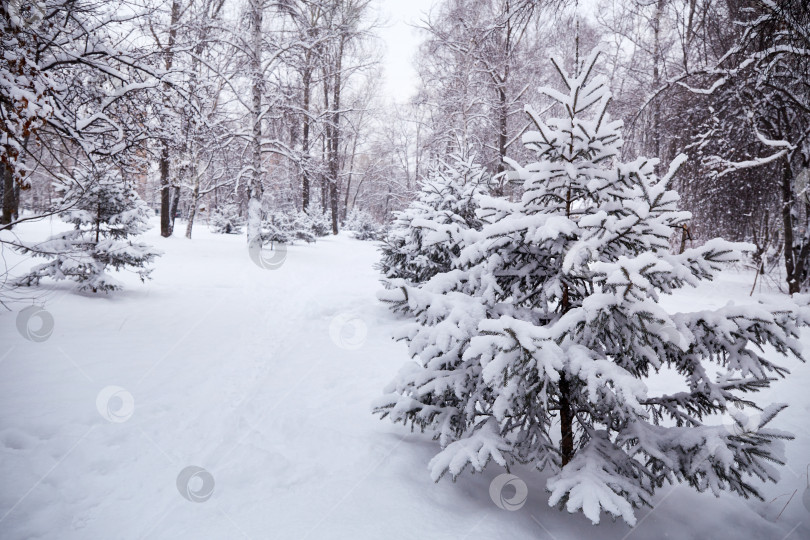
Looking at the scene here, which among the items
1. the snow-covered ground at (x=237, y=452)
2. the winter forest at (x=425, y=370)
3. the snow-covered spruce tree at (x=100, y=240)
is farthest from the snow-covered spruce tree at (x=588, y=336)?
the snow-covered spruce tree at (x=100, y=240)

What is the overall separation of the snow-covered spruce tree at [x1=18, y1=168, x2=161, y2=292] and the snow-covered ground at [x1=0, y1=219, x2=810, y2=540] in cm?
53

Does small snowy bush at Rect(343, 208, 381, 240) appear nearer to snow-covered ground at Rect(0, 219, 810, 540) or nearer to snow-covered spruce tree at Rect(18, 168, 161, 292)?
snow-covered spruce tree at Rect(18, 168, 161, 292)

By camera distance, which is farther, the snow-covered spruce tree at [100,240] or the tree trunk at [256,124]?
the tree trunk at [256,124]

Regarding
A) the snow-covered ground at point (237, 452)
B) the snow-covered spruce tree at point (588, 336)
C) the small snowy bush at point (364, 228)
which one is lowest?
the snow-covered ground at point (237, 452)

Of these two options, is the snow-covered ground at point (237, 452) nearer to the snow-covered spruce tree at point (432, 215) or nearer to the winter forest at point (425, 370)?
the winter forest at point (425, 370)

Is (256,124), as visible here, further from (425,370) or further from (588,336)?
(588,336)

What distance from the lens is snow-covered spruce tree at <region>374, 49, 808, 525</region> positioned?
2105 millimetres

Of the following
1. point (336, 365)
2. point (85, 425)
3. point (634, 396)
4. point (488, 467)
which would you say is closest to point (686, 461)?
point (634, 396)

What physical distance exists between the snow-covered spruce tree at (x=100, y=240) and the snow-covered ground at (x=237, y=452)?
533 mm

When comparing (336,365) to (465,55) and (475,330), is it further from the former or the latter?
(465,55)

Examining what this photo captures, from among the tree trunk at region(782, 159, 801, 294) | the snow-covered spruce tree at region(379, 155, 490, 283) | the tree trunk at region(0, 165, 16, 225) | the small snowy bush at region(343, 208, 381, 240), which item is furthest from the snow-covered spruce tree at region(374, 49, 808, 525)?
the small snowy bush at region(343, 208, 381, 240)

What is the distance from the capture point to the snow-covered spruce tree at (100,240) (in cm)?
641

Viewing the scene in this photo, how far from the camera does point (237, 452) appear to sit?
3.37m

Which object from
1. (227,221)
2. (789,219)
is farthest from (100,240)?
(227,221)
